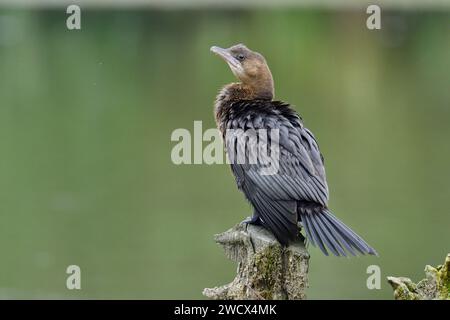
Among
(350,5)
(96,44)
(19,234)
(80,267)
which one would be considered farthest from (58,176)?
(350,5)

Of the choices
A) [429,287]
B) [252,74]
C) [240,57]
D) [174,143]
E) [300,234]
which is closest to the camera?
[429,287]

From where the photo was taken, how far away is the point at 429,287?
5.81 m

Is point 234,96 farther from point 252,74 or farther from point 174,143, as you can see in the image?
point 174,143

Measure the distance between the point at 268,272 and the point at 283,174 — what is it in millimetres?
863

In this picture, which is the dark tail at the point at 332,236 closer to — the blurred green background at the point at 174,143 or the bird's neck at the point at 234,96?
the bird's neck at the point at 234,96

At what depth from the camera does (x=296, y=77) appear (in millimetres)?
23219

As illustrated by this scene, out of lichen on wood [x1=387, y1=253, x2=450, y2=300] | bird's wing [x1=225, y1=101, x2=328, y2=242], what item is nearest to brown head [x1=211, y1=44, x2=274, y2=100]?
bird's wing [x1=225, y1=101, x2=328, y2=242]

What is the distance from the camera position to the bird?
618 centimetres

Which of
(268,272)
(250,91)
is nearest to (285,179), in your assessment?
(268,272)

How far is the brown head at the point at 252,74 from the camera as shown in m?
7.24

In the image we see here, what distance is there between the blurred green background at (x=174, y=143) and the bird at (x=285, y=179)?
4369 mm

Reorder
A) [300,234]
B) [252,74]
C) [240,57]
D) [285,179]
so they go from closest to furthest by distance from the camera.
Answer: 1. [300,234]
2. [285,179]
3. [252,74]
4. [240,57]
